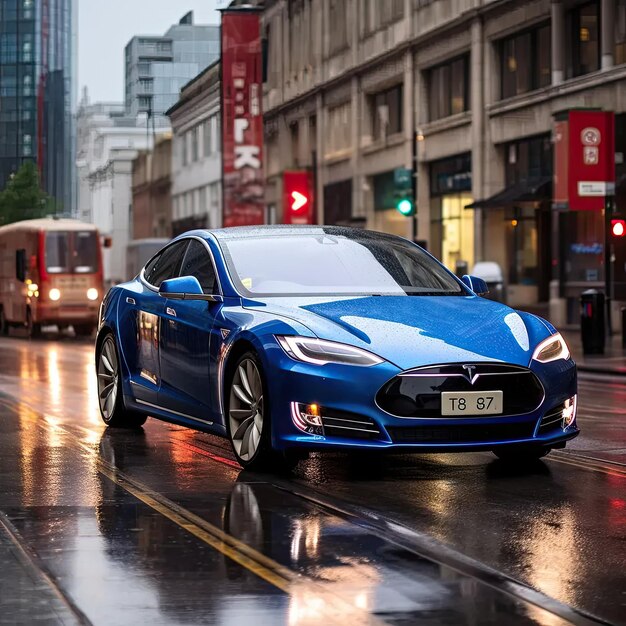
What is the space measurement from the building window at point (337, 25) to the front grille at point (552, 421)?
159 feet

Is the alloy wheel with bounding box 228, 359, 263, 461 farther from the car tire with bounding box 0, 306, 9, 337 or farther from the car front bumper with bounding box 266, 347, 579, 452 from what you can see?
the car tire with bounding box 0, 306, 9, 337

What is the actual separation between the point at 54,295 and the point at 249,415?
32.7 m

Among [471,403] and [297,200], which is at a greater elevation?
[297,200]

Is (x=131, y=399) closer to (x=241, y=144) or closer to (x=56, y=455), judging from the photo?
(x=56, y=455)

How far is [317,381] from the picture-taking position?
9.38 m

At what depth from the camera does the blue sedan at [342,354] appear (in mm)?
9312

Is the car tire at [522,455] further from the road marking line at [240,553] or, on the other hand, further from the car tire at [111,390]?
the car tire at [111,390]

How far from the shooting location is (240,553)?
23.2 ft

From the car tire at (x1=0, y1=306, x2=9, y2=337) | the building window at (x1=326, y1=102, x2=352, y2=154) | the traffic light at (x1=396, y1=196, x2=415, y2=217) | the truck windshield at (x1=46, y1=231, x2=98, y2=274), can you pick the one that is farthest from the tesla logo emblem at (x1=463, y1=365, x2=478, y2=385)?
the building window at (x1=326, y1=102, x2=352, y2=154)

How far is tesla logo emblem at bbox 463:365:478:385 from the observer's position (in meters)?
9.32

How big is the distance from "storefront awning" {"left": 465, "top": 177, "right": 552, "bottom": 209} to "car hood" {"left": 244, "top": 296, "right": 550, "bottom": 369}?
3055 cm

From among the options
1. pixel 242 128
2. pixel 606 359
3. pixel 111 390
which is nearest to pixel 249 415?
pixel 111 390

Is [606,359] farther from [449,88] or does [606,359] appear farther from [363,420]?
[449,88]

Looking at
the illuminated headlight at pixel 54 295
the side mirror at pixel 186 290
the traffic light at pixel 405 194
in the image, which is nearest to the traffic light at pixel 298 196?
the illuminated headlight at pixel 54 295
